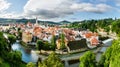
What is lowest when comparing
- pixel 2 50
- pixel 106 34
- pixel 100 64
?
pixel 106 34

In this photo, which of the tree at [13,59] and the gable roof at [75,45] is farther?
the gable roof at [75,45]

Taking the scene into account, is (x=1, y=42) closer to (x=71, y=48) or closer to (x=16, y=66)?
(x=16, y=66)

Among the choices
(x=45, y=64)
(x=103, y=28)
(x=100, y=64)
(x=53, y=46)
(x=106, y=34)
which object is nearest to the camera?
(x=45, y=64)

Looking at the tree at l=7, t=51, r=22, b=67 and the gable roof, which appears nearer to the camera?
the tree at l=7, t=51, r=22, b=67

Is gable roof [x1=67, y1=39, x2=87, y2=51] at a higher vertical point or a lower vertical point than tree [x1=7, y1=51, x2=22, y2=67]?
lower

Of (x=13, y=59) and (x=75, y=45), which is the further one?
(x=75, y=45)

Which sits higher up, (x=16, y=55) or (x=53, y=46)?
(x=16, y=55)

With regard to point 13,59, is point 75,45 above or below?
below

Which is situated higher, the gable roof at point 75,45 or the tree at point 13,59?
the tree at point 13,59

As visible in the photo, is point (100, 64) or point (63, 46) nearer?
point (100, 64)

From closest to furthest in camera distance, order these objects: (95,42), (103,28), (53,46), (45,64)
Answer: (45,64) < (53,46) < (95,42) < (103,28)

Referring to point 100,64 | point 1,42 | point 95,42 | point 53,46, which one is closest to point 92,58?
point 100,64
